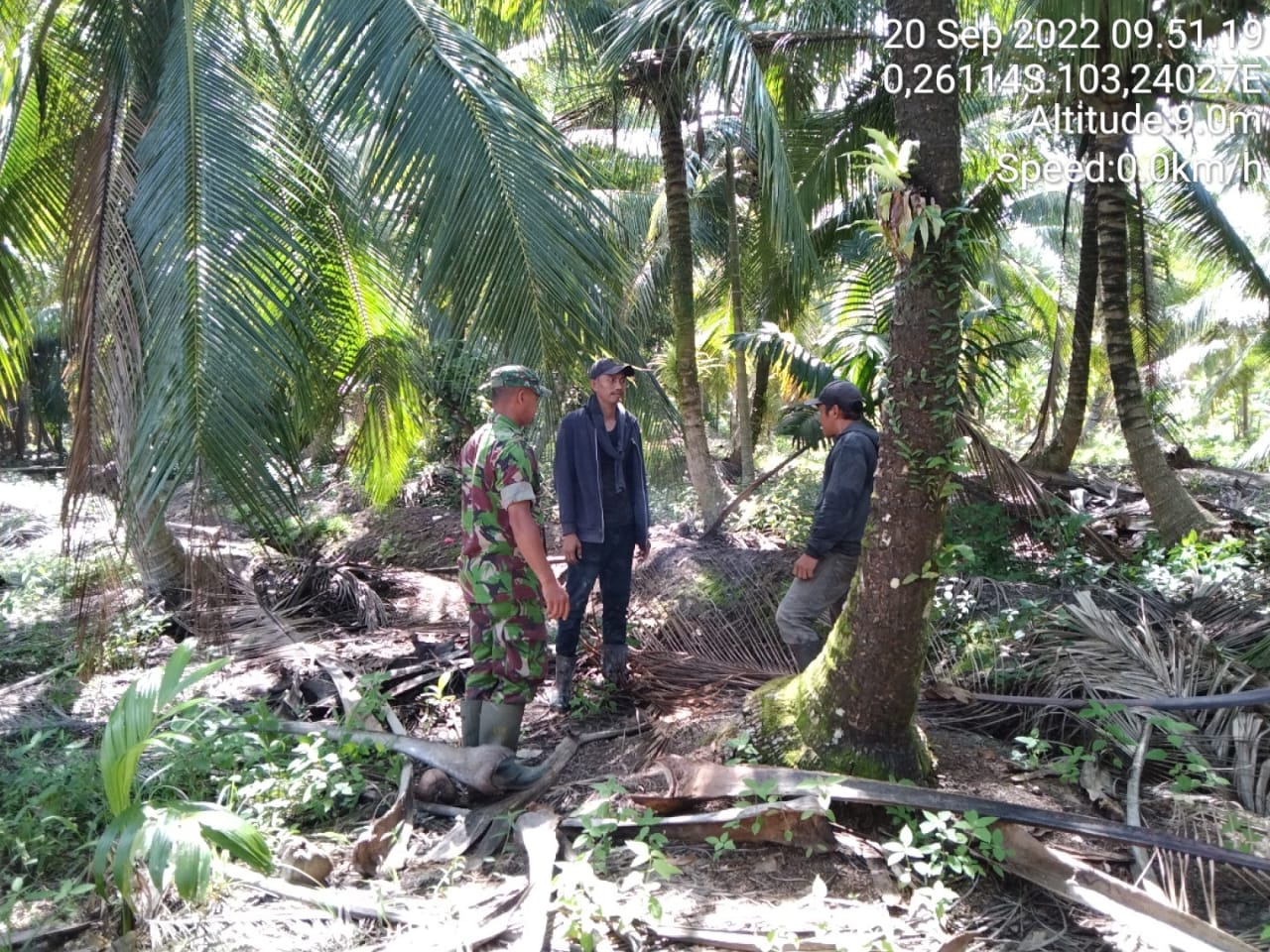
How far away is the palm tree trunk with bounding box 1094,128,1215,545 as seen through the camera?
22.0 ft

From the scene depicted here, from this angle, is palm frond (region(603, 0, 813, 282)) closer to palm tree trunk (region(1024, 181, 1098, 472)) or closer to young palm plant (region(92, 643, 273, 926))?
palm tree trunk (region(1024, 181, 1098, 472))

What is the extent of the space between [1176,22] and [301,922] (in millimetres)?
8530

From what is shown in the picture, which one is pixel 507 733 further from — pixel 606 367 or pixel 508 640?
pixel 606 367

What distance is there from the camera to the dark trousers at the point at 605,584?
4660 mm

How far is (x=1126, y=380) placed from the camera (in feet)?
22.7

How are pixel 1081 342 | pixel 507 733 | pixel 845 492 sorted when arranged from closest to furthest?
pixel 507 733
pixel 845 492
pixel 1081 342

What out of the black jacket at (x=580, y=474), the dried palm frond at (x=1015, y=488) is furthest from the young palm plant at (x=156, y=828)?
the dried palm frond at (x=1015, y=488)

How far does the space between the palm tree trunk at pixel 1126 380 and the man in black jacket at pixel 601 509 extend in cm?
450

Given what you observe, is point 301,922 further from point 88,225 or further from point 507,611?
point 88,225

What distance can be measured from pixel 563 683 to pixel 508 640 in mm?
1036

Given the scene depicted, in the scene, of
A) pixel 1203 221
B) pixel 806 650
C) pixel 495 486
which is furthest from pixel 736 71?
pixel 1203 221

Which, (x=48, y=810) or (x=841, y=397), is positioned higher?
(x=841, y=397)

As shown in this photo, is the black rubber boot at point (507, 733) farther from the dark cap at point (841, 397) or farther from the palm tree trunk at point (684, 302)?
the palm tree trunk at point (684, 302)

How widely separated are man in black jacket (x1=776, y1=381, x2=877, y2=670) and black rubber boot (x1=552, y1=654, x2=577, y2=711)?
120 cm
